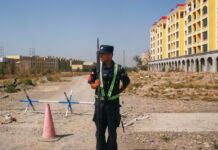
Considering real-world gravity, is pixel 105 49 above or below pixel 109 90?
above

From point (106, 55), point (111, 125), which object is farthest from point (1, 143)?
point (106, 55)

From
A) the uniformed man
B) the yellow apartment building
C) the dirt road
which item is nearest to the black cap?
the uniformed man

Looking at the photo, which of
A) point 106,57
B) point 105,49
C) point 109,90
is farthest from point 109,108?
point 105,49

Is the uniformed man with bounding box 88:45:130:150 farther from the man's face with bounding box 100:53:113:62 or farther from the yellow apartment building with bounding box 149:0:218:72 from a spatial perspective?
the yellow apartment building with bounding box 149:0:218:72

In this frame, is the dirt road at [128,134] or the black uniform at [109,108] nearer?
the black uniform at [109,108]

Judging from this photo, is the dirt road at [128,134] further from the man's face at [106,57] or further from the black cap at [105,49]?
the black cap at [105,49]

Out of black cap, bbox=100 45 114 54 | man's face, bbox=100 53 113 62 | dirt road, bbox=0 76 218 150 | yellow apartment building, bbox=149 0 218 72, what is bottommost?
dirt road, bbox=0 76 218 150

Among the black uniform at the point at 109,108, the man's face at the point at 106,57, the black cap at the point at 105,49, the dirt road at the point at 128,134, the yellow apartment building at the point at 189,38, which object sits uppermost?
the yellow apartment building at the point at 189,38

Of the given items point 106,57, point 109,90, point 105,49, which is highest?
point 105,49

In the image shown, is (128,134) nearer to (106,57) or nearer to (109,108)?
(109,108)

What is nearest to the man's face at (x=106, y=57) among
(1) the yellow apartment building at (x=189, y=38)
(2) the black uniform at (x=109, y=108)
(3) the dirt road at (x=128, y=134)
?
(2) the black uniform at (x=109, y=108)

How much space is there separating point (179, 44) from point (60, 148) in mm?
52879

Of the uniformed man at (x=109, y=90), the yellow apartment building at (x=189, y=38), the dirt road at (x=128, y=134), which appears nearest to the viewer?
the uniformed man at (x=109, y=90)

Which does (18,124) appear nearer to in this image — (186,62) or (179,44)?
(186,62)
